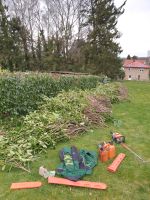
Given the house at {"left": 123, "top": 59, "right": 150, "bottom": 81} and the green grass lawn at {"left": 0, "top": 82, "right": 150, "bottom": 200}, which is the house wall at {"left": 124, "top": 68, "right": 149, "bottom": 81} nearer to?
the house at {"left": 123, "top": 59, "right": 150, "bottom": 81}

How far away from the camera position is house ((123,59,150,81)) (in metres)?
66.4

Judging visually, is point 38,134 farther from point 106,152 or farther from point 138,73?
point 138,73

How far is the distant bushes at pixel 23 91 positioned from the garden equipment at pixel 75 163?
11.4 ft

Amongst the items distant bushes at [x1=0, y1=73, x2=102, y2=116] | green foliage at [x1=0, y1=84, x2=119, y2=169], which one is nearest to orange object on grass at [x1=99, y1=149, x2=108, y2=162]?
green foliage at [x1=0, y1=84, x2=119, y2=169]

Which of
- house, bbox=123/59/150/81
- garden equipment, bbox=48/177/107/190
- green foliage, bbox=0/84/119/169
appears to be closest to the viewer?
garden equipment, bbox=48/177/107/190

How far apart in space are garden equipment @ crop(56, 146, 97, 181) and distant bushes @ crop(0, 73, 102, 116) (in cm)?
349

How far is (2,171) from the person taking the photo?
14.7 ft

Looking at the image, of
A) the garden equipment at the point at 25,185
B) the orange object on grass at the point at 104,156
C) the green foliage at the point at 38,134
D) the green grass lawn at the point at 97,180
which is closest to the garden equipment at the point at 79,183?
the green grass lawn at the point at 97,180

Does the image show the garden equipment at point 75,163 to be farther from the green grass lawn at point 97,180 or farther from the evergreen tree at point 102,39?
the evergreen tree at point 102,39

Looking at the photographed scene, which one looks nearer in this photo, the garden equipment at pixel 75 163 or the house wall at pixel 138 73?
the garden equipment at pixel 75 163

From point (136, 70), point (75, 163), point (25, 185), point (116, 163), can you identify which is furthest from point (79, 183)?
point (136, 70)

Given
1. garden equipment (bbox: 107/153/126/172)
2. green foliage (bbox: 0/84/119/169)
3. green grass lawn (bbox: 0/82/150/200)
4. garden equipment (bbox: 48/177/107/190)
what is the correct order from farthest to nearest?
green foliage (bbox: 0/84/119/169) → garden equipment (bbox: 107/153/126/172) → garden equipment (bbox: 48/177/107/190) → green grass lawn (bbox: 0/82/150/200)

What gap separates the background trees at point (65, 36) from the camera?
96.5ft

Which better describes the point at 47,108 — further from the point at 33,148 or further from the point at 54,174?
the point at 54,174
